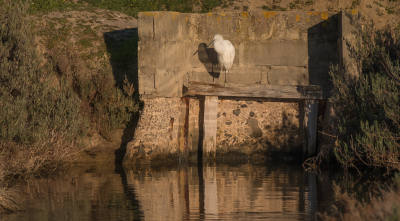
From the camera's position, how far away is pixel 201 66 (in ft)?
37.0

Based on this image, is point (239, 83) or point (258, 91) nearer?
point (258, 91)

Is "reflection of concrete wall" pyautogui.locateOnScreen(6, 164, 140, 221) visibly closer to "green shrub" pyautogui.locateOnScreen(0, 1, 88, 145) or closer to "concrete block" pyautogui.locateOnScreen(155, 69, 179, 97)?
"green shrub" pyautogui.locateOnScreen(0, 1, 88, 145)

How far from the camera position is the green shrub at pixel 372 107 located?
8.37 meters

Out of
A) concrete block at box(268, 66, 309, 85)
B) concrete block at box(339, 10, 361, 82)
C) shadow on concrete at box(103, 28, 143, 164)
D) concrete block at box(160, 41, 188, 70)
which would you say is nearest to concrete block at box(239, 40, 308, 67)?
concrete block at box(268, 66, 309, 85)

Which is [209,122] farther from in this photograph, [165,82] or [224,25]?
[224,25]

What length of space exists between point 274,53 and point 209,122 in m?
1.96

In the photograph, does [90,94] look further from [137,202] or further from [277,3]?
[277,3]

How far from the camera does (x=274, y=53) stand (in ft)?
36.3

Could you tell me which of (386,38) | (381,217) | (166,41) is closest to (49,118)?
(166,41)

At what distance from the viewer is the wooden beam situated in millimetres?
10703

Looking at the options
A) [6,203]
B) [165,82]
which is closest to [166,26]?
[165,82]

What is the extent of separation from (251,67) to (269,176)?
9.37ft

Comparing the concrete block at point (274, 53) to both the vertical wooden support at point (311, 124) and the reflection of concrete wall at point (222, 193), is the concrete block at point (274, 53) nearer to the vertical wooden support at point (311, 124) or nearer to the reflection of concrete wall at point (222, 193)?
the vertical wooden support at point (311, 124)

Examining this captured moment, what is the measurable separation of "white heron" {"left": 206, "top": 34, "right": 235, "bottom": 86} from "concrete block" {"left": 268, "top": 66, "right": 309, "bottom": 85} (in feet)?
3.08
